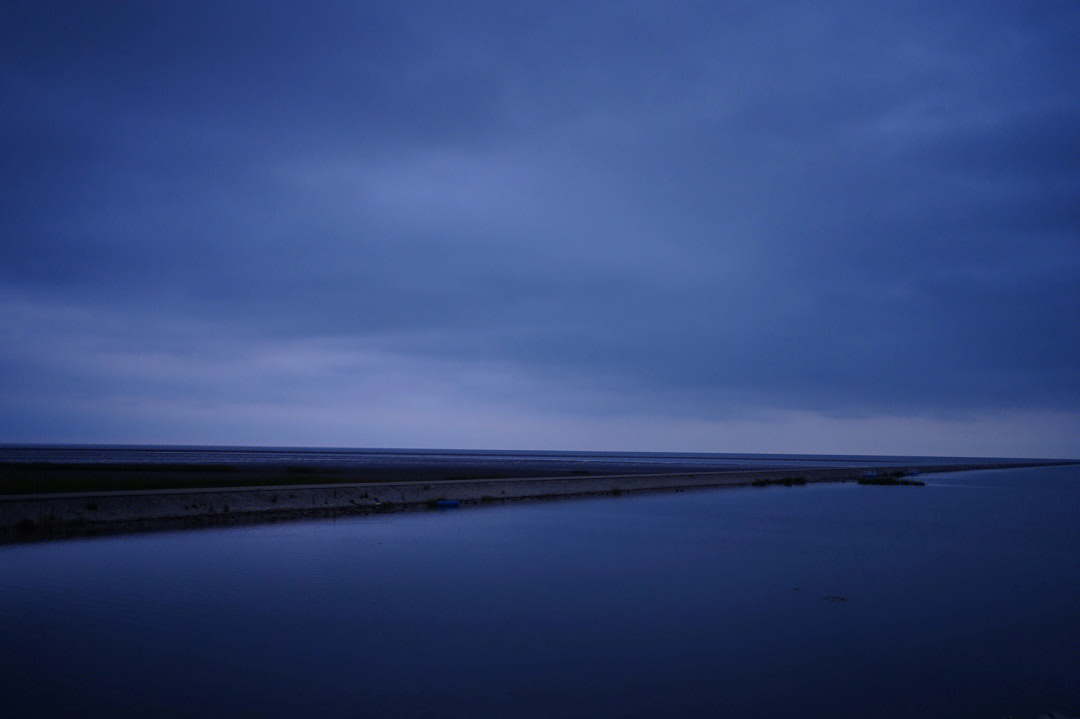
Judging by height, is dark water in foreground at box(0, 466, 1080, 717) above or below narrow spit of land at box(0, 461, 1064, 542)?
below

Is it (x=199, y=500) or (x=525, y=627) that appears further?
(x=199, y=500)

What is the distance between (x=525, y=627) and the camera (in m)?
11.7

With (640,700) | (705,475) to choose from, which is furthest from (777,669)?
(705,475)

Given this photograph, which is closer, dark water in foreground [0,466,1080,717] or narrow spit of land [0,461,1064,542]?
dark water in foreground [0,466,1080,717]

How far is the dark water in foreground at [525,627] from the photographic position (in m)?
8.52

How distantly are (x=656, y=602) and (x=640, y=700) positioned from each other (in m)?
5.45

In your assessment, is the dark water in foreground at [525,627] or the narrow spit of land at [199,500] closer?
the dark water in foreground at [525,627]

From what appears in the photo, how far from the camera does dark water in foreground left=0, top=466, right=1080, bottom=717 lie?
28.0 ft

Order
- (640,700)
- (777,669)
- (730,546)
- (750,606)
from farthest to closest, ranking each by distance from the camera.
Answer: (730,546) → (750,606) → (777,669) → (640,700)

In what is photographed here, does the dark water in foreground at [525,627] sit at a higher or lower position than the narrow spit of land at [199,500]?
lower

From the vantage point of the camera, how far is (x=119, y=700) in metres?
7.89

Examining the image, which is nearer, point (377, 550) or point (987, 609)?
point (987, 609)

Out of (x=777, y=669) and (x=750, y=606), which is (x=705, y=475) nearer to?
(x=750, y=606)

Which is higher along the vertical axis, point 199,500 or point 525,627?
point 199,500
